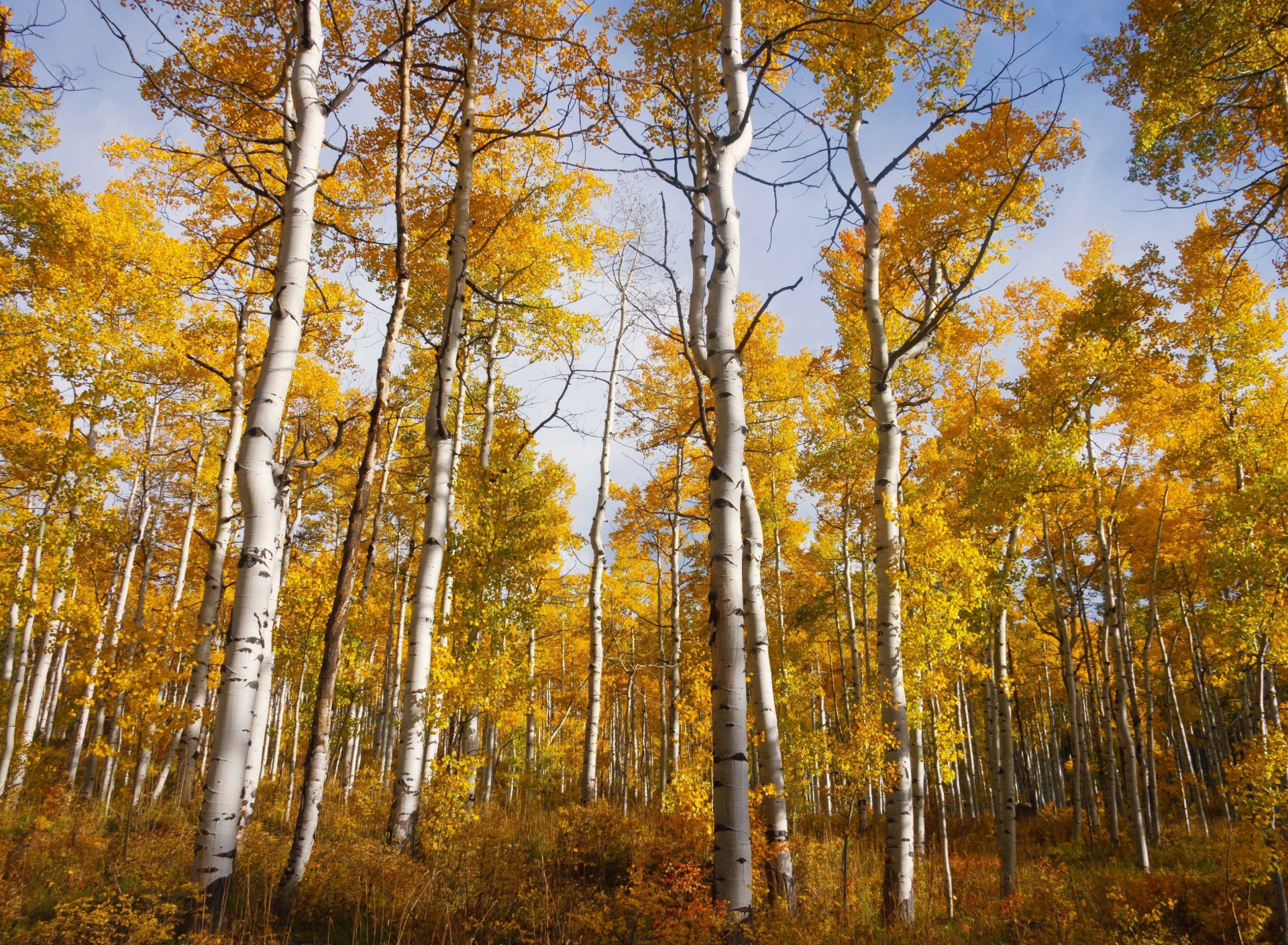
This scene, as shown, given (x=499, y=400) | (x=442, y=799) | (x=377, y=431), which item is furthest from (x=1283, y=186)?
(x=499, y=400)

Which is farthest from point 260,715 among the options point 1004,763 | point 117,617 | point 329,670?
point 1004,763

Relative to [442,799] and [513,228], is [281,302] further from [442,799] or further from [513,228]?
[513,228]

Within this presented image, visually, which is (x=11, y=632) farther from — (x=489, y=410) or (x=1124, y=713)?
(x=1124, y=713)

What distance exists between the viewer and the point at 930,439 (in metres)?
13.0

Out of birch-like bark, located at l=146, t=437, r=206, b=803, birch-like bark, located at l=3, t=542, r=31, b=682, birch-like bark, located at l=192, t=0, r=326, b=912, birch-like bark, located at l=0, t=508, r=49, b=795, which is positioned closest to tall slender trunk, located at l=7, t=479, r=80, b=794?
birch-like bark, located at l=0, t=508, r=49, b=795

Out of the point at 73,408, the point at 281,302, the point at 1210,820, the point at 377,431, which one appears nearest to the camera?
the point at 281,302

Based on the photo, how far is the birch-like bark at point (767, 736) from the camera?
17.5 feet

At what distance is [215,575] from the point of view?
24.6 feet

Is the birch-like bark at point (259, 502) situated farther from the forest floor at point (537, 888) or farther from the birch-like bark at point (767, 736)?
→ the birch-like bark at point (767, 736)

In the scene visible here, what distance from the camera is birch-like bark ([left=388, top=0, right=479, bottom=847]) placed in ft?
18.6

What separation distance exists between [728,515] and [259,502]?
2.98 metres

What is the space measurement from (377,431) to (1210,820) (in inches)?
850

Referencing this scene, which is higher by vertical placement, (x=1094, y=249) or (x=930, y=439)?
(x=1094, y=249)

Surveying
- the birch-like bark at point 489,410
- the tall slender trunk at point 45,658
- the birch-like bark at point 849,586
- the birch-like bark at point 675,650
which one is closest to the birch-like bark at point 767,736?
the birch-like bark at point 675,650
